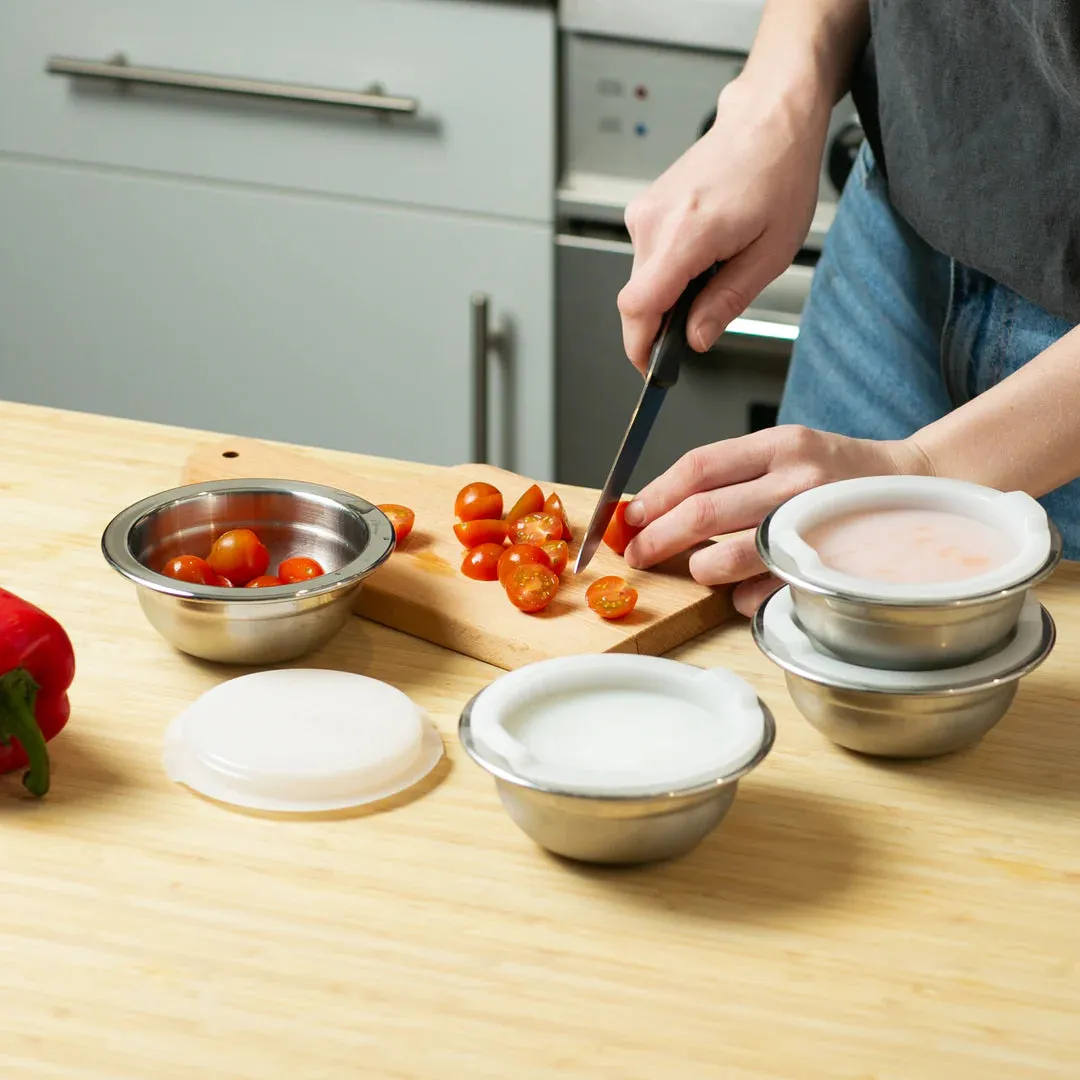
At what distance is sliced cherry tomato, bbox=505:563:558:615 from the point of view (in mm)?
991

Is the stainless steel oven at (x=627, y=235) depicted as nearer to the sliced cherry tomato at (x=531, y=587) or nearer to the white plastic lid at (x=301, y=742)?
the sliced cherry tomato at (x=531, y=587)

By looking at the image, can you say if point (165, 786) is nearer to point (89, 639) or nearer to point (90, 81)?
point (89, 639)

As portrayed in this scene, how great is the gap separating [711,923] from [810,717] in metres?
0.16

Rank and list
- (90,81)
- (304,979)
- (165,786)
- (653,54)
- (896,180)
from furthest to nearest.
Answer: (90,81) → (653,54) → (896,180) → (165,786) → (304,979)

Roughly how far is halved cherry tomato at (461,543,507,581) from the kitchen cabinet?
1155 millimetres

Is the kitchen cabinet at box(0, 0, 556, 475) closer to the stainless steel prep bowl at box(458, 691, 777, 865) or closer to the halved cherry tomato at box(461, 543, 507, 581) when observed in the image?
the halved cherry tomato at box(461, 543, 507, 581)

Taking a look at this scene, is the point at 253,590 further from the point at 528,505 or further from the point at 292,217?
the point at 292,217

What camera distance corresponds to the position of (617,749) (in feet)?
2.48

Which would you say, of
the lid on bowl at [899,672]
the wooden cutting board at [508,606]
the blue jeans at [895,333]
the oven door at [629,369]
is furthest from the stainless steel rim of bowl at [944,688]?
the oven door at [629,369]

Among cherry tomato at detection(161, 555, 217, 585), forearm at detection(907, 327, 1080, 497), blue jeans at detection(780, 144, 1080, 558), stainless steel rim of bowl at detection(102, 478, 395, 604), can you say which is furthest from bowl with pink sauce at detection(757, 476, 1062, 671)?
blue jeans at detection(780, 144, 1080, 558)

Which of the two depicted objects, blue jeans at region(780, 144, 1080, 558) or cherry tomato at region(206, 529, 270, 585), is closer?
cherry tomato at region(206, 529, 270, 585)

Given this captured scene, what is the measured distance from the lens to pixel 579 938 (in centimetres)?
72

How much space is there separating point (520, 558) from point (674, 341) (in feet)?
0.76

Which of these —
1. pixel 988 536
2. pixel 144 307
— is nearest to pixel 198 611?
pixel 988 536
